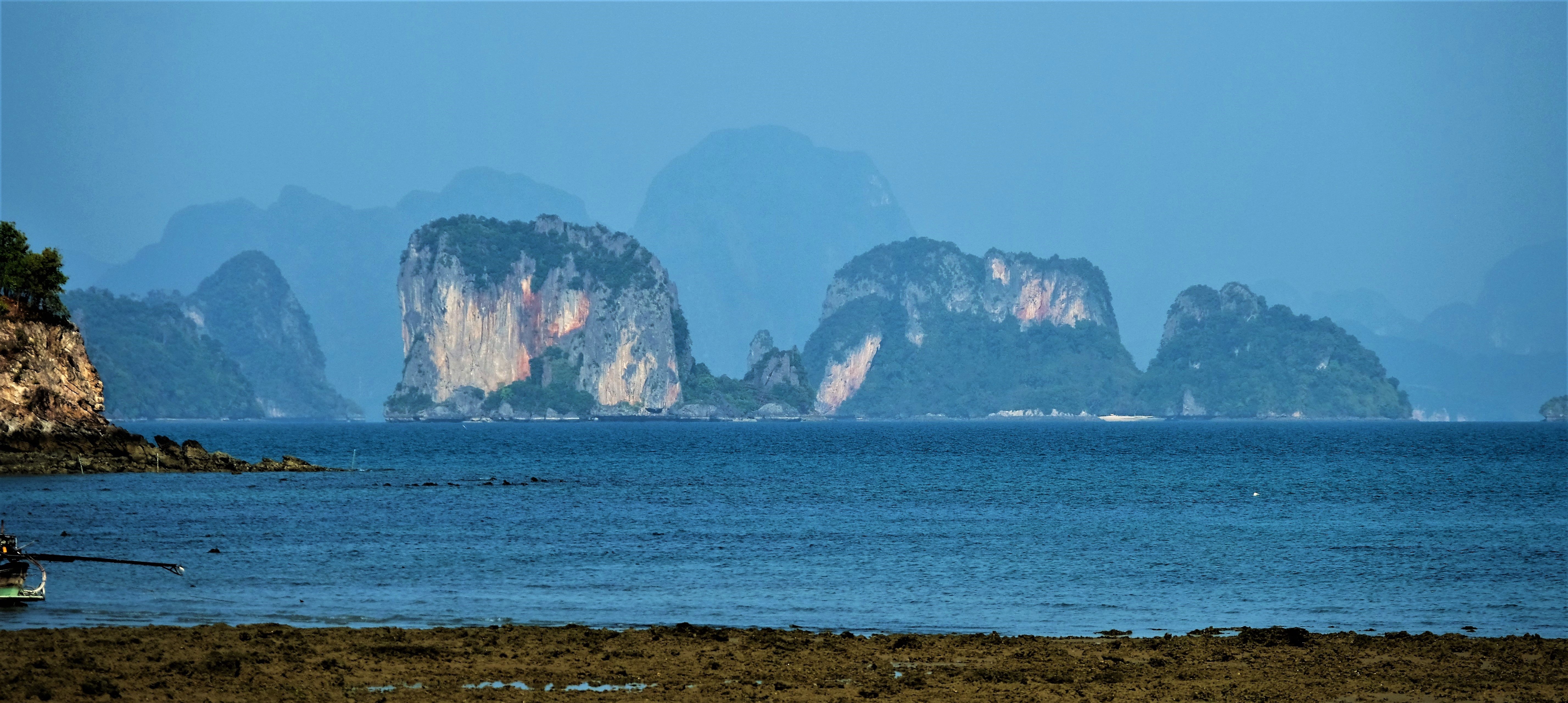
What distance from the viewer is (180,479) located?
2958 inches

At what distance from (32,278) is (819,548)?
193 feet

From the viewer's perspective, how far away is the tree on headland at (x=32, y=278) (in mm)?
81438

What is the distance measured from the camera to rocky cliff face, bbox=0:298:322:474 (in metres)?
75.5

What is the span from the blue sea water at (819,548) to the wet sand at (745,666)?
2.88 meters

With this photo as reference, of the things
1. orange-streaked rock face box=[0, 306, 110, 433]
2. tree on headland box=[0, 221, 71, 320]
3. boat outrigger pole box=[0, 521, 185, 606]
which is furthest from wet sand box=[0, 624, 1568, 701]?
tree on headland box=[0, 221, 71, 320]

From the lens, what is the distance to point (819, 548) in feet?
144

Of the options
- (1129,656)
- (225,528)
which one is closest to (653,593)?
(1129,656)

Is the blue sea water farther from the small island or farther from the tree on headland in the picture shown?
the tree on headland

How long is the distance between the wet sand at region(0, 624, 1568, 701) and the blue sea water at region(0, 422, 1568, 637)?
2.88m

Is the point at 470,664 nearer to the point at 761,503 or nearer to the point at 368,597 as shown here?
the point at 368,597

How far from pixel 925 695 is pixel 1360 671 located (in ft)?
23.6

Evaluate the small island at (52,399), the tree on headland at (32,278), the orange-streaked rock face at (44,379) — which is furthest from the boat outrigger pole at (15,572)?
the tree on headland at (32,278)

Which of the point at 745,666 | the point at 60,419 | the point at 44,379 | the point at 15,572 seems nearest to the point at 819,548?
the point at 745,666

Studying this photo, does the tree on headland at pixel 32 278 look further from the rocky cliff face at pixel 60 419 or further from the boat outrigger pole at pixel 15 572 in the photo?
the boat outrigger pole at pixel 15 572
